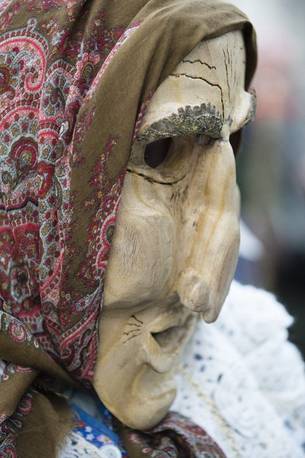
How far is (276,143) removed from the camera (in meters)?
2.98

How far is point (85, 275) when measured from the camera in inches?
40.3

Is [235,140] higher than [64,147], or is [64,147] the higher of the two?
[64,147]

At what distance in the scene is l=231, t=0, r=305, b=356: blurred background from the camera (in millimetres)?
2898

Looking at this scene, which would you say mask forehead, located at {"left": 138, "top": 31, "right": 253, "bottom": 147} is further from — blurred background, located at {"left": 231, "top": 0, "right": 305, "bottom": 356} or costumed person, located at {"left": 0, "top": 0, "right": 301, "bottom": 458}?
blurred background, located at {"left": 231, "top": 0, "right": 305, "bottom": 356}

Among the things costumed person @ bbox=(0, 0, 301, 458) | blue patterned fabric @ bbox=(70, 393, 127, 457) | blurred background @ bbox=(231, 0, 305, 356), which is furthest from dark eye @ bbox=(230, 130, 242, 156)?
blurred background @ bbox=(231, 0, 305, 356)

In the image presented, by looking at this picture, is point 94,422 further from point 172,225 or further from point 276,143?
point 276,143

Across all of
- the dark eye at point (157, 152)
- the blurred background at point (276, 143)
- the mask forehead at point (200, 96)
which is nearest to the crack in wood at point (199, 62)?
the mask forehead at point (200, 96)

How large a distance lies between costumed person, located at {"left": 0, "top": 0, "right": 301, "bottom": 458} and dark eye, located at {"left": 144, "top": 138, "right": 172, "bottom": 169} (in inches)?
3.9

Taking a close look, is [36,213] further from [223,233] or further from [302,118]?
[302,118]

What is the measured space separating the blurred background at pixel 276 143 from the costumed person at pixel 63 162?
5.96 ft

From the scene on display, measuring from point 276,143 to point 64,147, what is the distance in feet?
6.77

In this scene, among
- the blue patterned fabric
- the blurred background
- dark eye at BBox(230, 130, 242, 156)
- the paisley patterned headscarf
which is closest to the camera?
the paisley patterned headscarf

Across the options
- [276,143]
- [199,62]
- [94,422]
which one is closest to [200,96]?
[199,62]

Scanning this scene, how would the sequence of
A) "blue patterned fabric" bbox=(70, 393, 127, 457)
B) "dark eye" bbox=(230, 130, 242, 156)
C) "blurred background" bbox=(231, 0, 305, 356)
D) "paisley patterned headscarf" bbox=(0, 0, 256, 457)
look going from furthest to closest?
"blurred background" bbox=(231, 0, 305, 356) < "dark eye" bbox=(230, 130, 242, 156) < "blue patterned fabric" bbox=(70, 393, 127, 457) < "paisley patterned headscarf" bbox=(0, 0, 256, 457)
